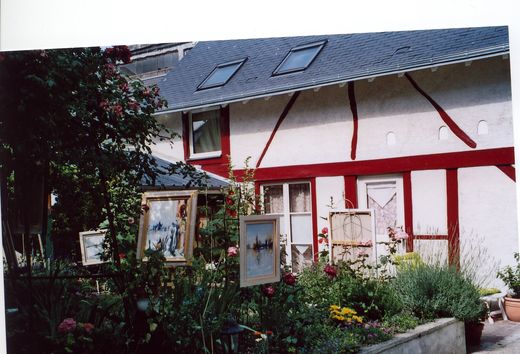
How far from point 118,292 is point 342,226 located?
4.51ft

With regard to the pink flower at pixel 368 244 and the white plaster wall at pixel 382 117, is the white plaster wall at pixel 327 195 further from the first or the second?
the pink flower at pixel 368 244

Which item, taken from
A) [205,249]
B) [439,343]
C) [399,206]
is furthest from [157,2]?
[439,343]

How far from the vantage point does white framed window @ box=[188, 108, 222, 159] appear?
3314 mm

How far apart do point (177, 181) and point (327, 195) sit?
36.1 inches

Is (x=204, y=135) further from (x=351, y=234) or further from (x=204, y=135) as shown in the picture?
(x=351, y=234)

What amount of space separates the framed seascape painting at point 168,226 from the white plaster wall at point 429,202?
1.32m

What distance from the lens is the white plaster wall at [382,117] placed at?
10.2ft

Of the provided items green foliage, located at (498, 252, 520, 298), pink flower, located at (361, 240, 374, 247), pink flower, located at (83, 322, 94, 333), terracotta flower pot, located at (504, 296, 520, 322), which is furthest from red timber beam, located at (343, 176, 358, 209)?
pink flower, located at (83, 322, 94, 333)

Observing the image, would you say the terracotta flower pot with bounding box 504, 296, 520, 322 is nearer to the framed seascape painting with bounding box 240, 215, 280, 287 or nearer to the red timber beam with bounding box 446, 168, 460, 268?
the red timber beam with bounding box 446, 168, 460, 268

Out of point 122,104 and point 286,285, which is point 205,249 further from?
point 122,104

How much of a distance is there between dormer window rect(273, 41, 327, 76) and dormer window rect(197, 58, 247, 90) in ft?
0.86

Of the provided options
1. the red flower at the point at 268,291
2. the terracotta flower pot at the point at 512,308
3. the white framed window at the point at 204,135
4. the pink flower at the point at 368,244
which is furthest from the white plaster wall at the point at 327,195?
the terracotta flower pot at the point at 512,308

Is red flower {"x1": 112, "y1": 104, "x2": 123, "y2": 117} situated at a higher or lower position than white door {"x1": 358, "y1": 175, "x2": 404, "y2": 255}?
higher

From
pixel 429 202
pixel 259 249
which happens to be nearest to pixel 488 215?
pixel 429 202
